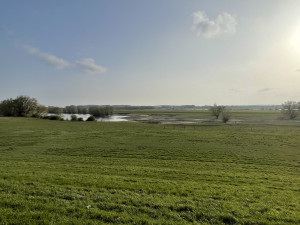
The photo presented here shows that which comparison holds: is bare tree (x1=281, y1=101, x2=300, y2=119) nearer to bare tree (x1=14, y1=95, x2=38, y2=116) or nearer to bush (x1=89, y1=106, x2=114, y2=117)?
bush (x1=89, y1=106, x2=114, y2=117)

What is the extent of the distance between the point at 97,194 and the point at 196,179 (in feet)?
19.2

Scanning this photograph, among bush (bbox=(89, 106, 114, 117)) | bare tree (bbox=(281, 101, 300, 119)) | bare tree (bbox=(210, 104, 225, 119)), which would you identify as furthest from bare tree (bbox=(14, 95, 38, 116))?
bare tree (bbox=(281, 101, 300, 119))

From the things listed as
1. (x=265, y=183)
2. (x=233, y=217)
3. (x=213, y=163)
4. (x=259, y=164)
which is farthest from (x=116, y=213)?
(x=259, y=164)

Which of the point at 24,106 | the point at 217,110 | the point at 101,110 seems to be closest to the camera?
the point at 24,106

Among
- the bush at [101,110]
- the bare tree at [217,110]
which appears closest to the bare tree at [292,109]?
the bare tree at [217,110]

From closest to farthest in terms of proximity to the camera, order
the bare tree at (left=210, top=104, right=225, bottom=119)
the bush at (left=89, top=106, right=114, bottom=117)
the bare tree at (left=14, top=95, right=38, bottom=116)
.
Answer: the bare tree at (left=14, top=95, right=38, bottom=116) → the bare tree at (left=210, top=104, right=225, bottom=119) → the bush at (left=89, top=106, right=114, bottom=117)

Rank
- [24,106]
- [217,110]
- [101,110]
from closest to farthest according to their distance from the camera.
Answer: [24,106] → [217,110] → [101,110]

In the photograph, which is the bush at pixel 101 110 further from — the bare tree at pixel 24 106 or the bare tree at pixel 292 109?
the bare tree at pixel 292 109

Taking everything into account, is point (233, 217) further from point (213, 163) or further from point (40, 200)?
point (213, 163)

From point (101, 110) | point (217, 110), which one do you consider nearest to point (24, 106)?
point (101, 110)

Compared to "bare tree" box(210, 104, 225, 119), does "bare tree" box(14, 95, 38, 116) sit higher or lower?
higher

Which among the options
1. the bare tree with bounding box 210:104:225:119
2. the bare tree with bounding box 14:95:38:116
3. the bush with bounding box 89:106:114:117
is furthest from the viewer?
the bush with bounding box 89:106:114:117

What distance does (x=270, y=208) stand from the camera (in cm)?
609

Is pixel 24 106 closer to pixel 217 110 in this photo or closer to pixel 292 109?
pixel 217 110
